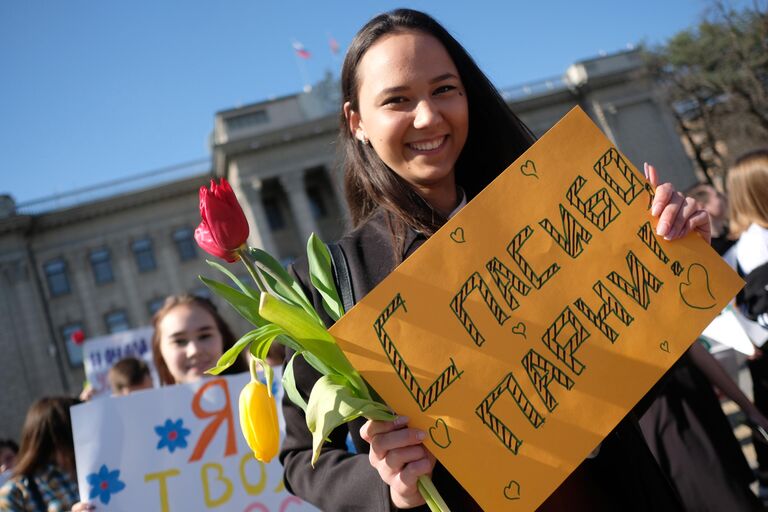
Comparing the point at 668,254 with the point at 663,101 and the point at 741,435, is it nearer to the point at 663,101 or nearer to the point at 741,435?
the point at 741,435

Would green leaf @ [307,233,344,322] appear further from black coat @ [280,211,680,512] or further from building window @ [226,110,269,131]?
building window @ [226,110,269,131]

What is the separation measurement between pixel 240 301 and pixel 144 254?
114ft

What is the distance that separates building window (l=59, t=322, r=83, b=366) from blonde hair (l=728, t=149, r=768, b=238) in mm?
32041

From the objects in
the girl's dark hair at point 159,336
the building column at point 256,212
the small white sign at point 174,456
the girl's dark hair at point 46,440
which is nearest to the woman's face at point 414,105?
the small white sign at point 174,456

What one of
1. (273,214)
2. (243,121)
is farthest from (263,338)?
(273,214)

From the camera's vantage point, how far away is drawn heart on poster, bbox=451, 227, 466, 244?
4.00 ft

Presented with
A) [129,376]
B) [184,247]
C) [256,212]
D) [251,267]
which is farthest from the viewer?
[184,247]

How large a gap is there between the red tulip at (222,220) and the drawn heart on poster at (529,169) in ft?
1.61

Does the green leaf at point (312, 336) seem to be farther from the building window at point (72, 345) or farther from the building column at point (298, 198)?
the building window at point (72, 345)

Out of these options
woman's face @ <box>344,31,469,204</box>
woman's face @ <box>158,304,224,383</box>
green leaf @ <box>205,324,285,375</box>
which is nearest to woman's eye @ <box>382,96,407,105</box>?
woman's face @ <box>344,31,469,204</box>

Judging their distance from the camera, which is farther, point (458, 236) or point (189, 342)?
point (189, 342)

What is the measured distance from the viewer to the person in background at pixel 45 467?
130 inches

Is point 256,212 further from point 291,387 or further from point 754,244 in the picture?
point 291,387

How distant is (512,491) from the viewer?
1140 mm
